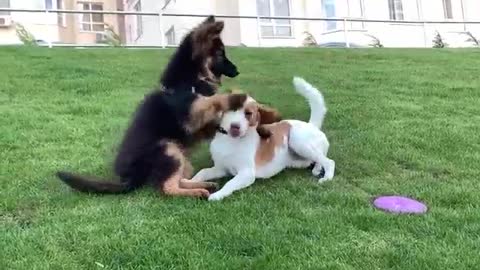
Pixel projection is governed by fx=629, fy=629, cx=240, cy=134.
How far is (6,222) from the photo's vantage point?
3.93 meters

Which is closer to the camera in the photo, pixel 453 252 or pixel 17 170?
pixel 453 252

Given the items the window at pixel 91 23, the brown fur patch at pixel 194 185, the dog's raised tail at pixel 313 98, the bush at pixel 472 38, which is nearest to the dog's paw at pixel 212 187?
the brown fur patch at pixel 194 185

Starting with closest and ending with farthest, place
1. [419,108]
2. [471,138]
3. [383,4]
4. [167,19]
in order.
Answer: [471,138], [419,108], [167,19], [383,4]

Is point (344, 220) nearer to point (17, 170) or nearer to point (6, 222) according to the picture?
point (6, 222)

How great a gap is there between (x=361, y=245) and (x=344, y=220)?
0.45 m

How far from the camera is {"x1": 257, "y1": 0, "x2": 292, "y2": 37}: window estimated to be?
72.3 ft

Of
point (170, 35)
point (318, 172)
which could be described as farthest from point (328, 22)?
point (318, 172)

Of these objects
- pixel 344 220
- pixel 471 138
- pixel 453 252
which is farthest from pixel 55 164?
pixel 471 138

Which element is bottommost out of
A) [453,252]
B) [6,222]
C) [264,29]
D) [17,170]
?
[453,252]

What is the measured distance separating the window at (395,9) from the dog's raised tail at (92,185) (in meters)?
21.3

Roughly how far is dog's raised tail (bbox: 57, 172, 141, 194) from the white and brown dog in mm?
537

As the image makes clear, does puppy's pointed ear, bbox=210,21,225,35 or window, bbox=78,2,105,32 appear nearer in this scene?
puppy's pointed ear, bbox=210,21,225,35

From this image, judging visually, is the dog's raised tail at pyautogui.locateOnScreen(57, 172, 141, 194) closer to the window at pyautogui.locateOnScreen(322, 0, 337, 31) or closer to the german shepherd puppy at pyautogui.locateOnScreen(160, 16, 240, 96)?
the german shepherd puppy at pyautogui.locateOnScreen(160, 16, 240, 96)

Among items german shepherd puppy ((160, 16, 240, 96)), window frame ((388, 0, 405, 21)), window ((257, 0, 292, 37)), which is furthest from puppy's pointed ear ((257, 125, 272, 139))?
window frame ((388, 0, 405, 21))
